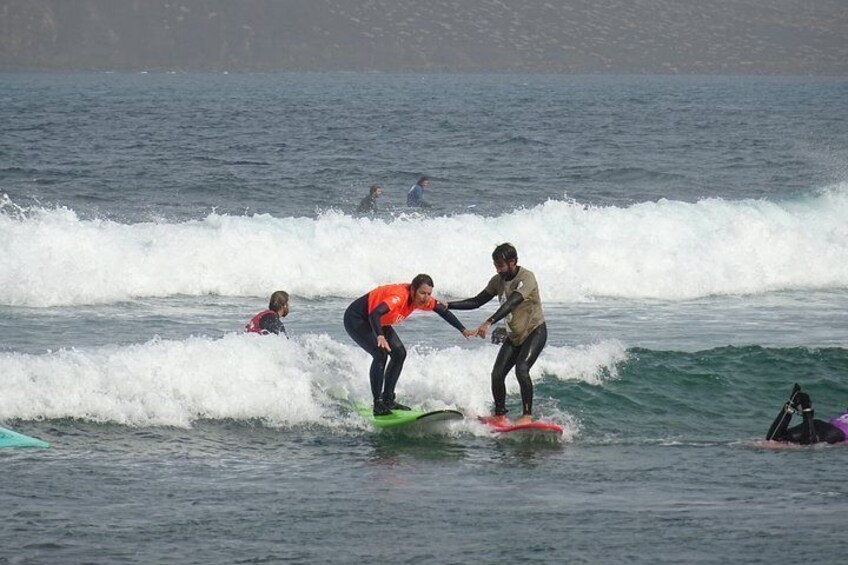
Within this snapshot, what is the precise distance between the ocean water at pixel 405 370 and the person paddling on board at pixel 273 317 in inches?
7.3

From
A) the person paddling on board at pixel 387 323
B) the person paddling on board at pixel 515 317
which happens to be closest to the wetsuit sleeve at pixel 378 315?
the person paddling on board at pixel 387 323

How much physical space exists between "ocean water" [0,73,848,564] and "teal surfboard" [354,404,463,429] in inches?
5.1

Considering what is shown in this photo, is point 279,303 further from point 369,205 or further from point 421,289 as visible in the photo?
point 369,205

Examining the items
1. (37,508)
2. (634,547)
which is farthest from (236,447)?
(634,547)

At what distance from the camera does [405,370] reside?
15430 millimetres

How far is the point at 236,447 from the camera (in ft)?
42.4

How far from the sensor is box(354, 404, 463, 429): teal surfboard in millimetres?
13250

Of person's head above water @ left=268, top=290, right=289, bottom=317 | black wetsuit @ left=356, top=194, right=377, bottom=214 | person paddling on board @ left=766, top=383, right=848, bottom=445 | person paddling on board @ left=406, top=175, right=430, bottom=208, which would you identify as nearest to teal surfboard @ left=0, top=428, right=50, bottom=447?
person's head above water @ left=268, top=290, right=289, bottom=317

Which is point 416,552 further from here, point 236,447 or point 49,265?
point 49,265

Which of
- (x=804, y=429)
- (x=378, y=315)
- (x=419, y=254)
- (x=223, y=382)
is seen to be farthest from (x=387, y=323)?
(x=419, y=254)

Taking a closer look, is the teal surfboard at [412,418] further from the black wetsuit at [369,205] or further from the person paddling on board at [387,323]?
the black wetsuit at [369,205]

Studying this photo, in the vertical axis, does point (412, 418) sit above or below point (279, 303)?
below

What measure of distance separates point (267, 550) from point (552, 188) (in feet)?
103

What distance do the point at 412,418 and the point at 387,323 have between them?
0.96 m
